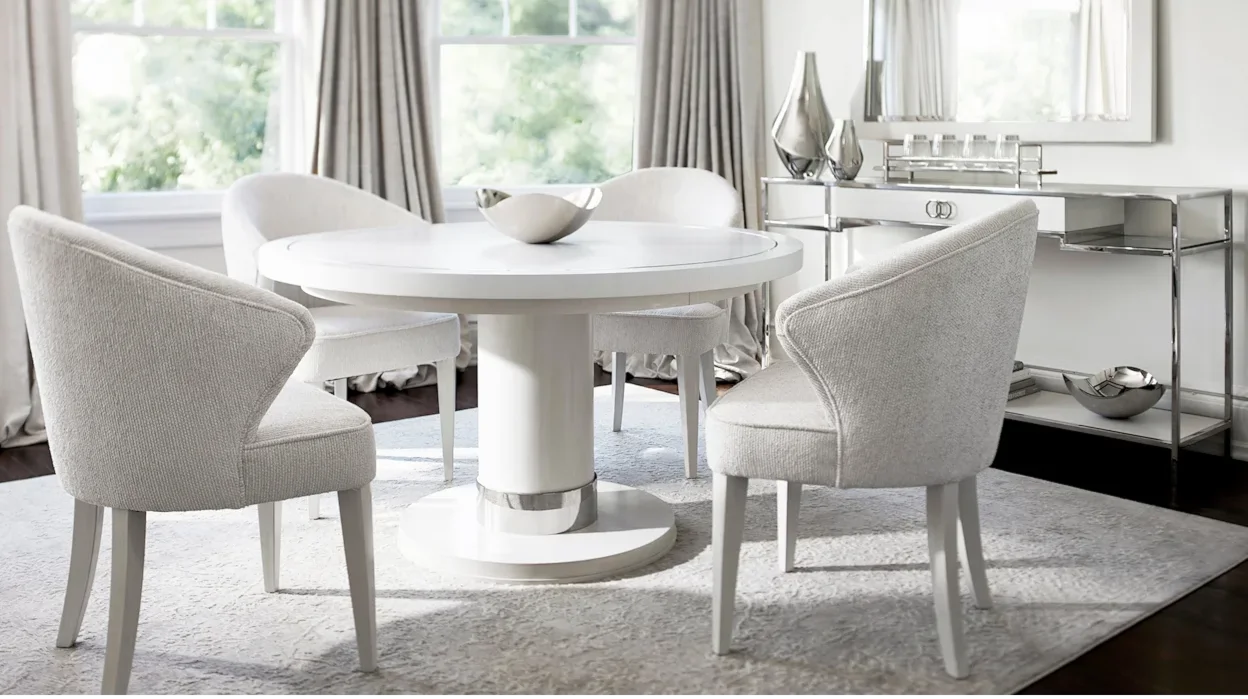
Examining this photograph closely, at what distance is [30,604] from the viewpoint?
101 inches

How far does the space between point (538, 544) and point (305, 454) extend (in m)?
0.79

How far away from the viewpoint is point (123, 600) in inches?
81.4

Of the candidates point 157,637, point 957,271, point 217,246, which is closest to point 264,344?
point 157,637

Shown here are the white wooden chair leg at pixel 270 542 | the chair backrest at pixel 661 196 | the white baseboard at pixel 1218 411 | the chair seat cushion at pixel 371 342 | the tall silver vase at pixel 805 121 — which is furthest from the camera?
the tall silver vase at pixel 805 121

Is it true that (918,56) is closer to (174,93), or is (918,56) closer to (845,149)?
(845,149)

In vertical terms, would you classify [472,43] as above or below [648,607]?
above

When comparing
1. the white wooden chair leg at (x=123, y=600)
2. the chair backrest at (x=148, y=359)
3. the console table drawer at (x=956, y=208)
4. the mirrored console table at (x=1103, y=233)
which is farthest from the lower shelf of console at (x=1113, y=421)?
the white wooden chair leg at (x=123, y=600)

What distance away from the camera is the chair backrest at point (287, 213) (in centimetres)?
323

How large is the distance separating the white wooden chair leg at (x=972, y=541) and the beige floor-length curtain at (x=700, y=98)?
2.48 meters

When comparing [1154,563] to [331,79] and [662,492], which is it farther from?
[331,79]

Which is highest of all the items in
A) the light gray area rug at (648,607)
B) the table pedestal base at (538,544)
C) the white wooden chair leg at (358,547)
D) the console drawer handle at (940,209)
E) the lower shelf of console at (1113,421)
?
the console drawer handle at (940,209)

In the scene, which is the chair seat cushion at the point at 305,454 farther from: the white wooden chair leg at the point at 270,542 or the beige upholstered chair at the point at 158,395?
the white wooden chair leg at the point at 270,542

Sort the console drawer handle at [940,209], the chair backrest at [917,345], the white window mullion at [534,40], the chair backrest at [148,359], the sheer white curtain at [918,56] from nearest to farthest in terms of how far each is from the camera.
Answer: the chair backrest at [148,359], the chair backrest at [917,345], the console drawer handle at [940,209], the sheer white curtain at [918,56], the white window mullion at [534,40]

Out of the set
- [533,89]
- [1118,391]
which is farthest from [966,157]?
[533,89]
